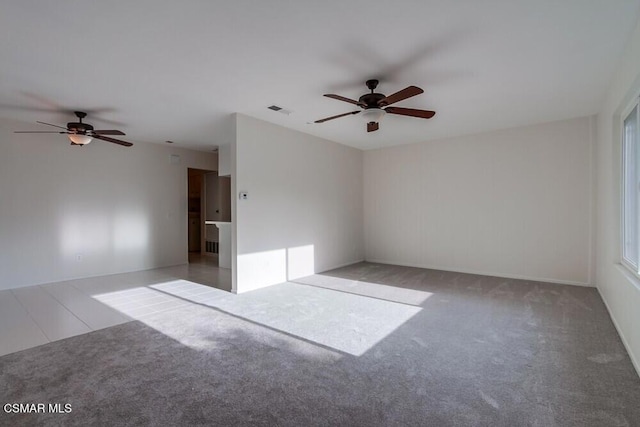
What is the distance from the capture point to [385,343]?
9.45ft

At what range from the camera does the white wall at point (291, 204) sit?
480 centimetres

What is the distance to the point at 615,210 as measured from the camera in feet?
11.7

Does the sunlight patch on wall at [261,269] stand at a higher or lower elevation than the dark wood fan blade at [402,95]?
lower

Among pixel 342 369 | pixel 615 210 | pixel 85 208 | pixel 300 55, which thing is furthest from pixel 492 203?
pixel 85 208

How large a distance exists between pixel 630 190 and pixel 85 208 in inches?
322

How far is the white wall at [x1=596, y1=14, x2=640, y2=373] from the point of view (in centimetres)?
254

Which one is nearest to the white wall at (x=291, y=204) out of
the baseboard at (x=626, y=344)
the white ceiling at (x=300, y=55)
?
the white ceiling at (x=300, y=55)

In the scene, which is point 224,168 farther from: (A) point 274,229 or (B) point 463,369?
(B) point 463,369

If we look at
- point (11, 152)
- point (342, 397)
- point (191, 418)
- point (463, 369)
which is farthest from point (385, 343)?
point (11, 152)

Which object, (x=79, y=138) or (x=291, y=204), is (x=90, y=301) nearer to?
(x=79, y=138)

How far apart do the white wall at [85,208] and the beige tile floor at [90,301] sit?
432 mm

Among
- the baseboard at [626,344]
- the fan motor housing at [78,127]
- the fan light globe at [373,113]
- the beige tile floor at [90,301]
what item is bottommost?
the beige tile floor at [90,301]

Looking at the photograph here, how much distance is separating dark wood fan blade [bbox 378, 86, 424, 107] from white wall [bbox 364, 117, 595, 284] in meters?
3.39

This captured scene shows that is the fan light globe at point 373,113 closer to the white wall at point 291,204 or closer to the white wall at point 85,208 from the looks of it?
the white wall at point 291,204
